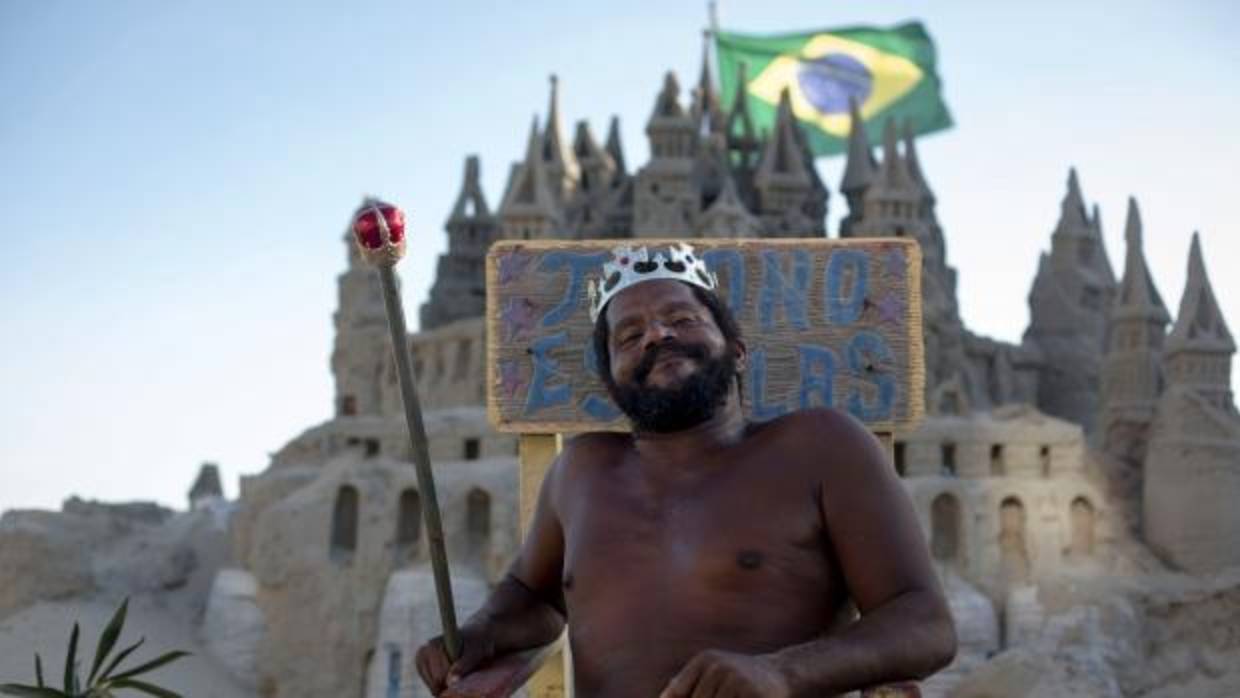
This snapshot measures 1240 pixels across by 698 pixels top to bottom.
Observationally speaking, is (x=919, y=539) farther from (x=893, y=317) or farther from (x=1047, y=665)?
(x=1047, y=665)

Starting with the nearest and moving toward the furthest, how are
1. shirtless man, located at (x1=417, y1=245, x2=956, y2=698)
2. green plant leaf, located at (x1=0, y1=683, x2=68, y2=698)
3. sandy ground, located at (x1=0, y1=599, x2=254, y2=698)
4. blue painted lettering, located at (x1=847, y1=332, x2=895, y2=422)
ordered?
shirtless man, located at (x1=417, y1=245, x2=956, y2=698) → green plant leaf, located at (x1=0, y1=683, x2=68, y2=698) → blue painted lettering, located at (x1=847, y1=332, x2=895, y2=422) → sandy ground, located at (x1=0, y1=599, x2=254, y2=698)

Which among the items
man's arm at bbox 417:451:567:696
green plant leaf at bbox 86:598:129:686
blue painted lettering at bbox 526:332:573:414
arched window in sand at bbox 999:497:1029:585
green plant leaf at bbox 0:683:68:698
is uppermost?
blue painted lettering at bbox 526:332:573:414

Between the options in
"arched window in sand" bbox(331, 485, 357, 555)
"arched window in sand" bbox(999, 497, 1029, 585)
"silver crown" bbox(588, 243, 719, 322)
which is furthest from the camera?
"arched window in sand" bbox(331, 485, 357, 555)

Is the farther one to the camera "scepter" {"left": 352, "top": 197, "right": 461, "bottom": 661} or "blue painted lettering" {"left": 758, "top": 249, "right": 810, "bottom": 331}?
"blue painted lettering" {"left": 758, "top": 249, "right": 810, "bottom": 331}


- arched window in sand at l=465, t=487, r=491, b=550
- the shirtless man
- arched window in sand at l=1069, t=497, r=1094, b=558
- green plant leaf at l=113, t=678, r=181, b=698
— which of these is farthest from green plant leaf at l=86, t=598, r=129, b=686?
arched window in sand at l=1069, t=497, r=1094, b=558

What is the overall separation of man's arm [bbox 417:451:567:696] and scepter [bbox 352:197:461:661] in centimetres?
24

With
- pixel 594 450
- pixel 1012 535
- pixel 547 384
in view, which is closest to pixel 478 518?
pixel 1012 535

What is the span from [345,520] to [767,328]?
31651 mm

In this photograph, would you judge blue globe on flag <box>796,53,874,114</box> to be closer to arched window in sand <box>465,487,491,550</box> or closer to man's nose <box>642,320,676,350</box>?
arched window in sand <box>465,487,491,550</box>

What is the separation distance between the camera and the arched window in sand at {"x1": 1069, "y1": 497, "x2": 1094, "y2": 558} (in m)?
33.7

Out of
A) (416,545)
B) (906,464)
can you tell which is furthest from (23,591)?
(906,464)

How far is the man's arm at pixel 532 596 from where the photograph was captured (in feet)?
13.4

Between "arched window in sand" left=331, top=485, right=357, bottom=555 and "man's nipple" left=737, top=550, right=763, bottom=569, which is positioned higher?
"man's nipple" left=737, top=550, right=763, bottom=569

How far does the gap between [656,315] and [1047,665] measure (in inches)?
1087
